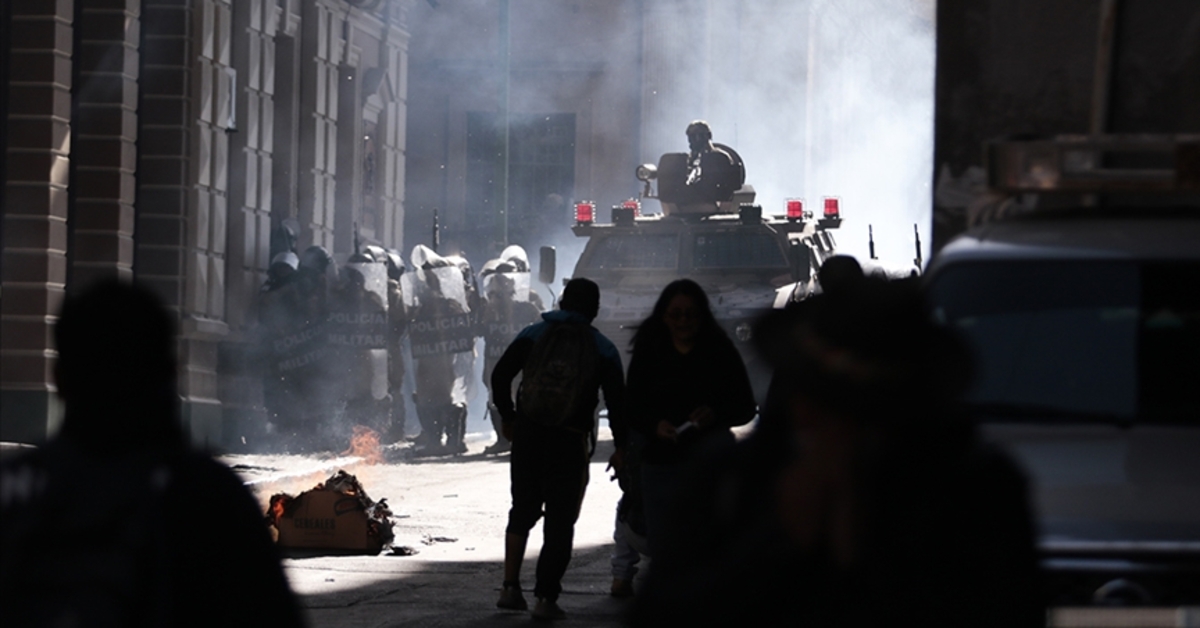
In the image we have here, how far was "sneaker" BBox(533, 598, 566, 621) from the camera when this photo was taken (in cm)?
870

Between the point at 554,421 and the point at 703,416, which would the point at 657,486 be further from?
the point at 554,421

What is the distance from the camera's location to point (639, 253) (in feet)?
63.9

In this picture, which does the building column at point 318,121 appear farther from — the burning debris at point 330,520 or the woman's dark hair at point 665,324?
the woman's dark hair at point 665,324

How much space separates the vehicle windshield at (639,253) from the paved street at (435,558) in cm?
198

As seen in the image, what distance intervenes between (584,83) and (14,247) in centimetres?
2590

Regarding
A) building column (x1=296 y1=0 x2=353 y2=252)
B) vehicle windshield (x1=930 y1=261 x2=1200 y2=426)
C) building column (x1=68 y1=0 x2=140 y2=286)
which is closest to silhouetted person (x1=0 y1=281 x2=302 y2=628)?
vehicle windshield (x1=930 y1=261 x2=1200 y2=426)

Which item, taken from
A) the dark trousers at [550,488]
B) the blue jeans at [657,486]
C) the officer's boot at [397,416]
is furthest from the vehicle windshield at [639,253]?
the blue jeans at [657,486]

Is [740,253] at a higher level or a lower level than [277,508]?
higher

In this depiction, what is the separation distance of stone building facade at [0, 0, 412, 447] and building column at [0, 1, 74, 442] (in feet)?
0.04

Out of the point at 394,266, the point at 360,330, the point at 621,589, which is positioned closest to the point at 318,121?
the point at 394,266

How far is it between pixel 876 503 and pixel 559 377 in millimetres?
6229

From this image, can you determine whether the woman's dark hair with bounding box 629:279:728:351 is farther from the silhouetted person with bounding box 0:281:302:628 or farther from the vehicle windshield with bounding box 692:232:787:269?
the vehicle windshield with bounding box 692:232:787:269

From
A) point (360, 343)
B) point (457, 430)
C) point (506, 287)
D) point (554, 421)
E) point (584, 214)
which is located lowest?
point (457, 430)

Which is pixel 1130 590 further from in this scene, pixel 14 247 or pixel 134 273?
Answer: pixel 134 273
